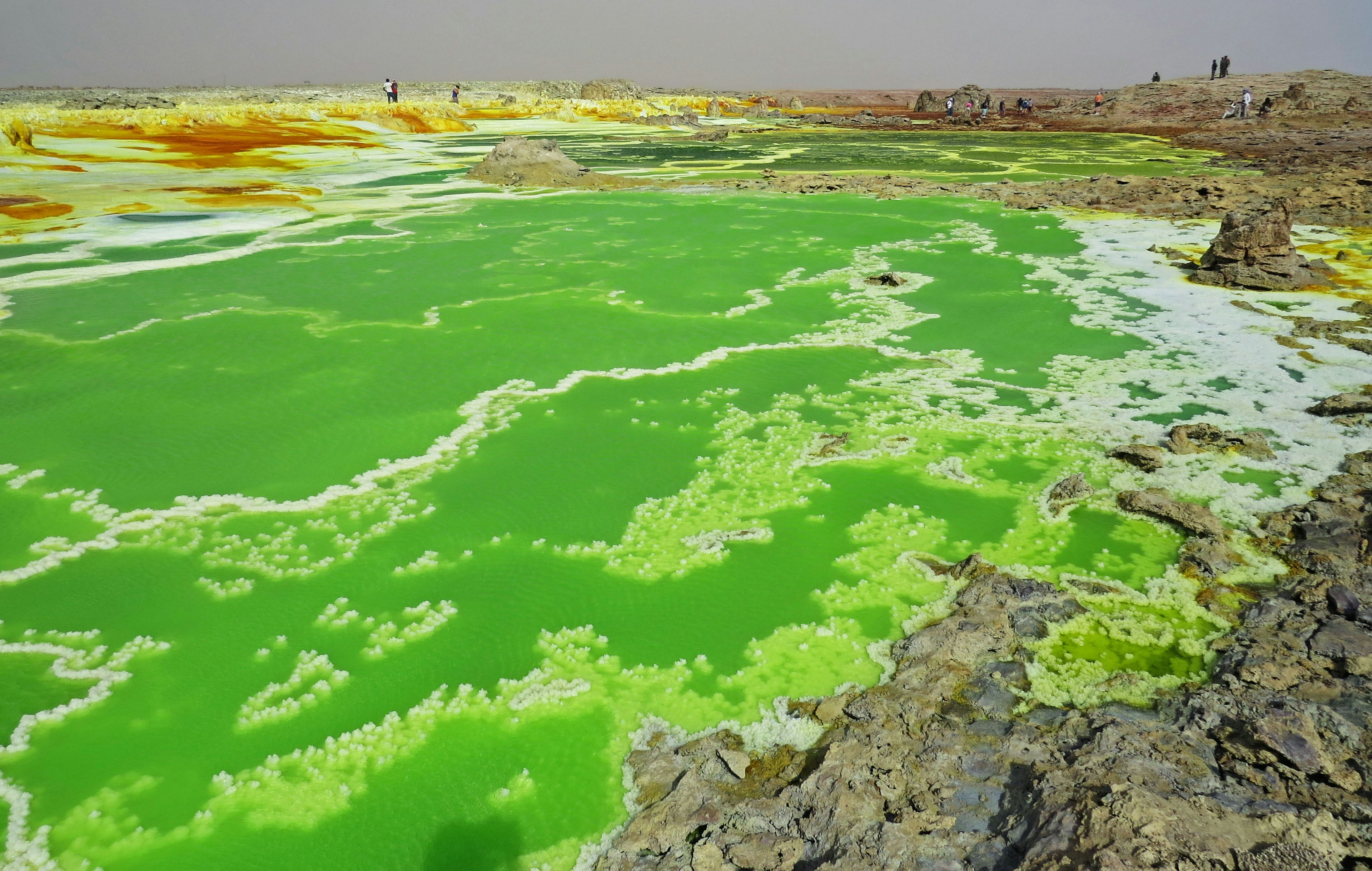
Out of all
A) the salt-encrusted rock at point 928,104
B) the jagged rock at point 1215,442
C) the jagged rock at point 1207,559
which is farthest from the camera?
the salt-encrusted rock at point 928,104

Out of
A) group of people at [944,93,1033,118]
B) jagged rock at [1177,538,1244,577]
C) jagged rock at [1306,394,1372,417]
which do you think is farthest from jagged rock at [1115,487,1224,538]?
group of people at [944,93,1033,118]

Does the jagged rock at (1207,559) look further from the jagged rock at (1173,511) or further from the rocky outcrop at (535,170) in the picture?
the rocky outcrop at (535,170)

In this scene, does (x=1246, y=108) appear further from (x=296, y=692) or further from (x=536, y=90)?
(x=536, y=90)

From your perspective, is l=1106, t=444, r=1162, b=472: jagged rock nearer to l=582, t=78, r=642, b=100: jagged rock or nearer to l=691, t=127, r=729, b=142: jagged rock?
l=691, t=127, r=729, b=142: jagged rock

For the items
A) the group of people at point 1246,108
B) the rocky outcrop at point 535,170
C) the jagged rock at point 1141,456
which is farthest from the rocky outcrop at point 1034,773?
the group of people at point 1246,108

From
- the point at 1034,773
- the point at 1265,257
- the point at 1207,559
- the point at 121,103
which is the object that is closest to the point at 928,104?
the point at 121,103
